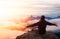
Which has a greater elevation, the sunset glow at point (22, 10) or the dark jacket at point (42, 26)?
the sunset glow at point (22, 10)

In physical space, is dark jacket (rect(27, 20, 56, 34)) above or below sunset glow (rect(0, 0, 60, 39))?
below

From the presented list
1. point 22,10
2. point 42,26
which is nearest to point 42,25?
point 42,26

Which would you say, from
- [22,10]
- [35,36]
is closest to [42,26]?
[35,36]

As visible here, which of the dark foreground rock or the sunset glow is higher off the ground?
the sunset glow

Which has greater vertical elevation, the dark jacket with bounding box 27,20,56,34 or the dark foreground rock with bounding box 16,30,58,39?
the dark jacket with bounding box 27,20,56,34

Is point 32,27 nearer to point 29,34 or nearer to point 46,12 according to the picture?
point 29,34

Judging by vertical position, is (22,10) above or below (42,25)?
above

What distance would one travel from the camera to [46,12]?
1.51 meters

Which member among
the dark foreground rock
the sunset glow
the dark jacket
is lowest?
the dark foreground rock

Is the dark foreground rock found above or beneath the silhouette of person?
beneath

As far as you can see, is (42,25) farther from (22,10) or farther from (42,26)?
(22,10)

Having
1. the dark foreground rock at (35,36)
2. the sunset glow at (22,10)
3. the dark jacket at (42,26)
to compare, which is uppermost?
the sunset glow at (22,10)

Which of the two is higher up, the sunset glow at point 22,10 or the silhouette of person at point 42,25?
the sunset glow at point 22,10

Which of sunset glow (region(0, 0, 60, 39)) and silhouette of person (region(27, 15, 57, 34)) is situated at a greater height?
sunset glow (region(0, 0, 60, 39))
